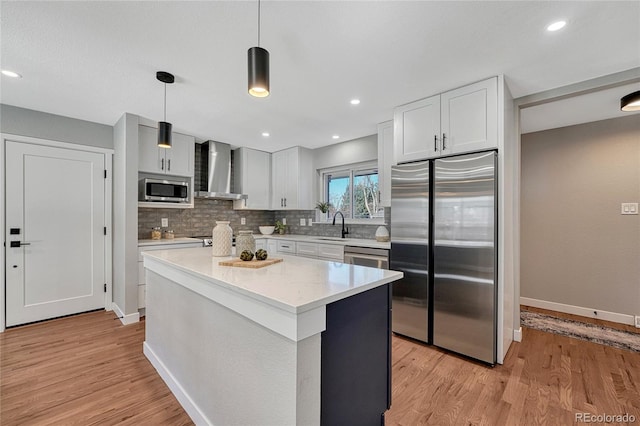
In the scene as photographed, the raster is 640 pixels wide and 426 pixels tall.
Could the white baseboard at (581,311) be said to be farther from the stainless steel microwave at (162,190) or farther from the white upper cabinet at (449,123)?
the stainless steel microwave at (162,190)

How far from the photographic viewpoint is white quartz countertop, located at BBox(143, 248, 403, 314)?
1076 mm

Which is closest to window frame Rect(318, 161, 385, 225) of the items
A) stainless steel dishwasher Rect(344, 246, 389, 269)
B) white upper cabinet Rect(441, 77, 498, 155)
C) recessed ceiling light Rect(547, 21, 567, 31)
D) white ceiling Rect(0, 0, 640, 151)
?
stainless steel dishwasher Rect(344, 246, 389, 269)

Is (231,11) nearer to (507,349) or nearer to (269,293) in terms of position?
(269,293)

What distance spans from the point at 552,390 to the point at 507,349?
55cm

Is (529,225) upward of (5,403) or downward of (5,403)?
upward

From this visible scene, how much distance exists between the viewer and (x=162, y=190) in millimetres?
3656

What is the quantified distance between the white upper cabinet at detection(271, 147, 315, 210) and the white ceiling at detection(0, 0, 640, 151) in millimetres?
1701

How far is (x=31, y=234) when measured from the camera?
10.1 feet

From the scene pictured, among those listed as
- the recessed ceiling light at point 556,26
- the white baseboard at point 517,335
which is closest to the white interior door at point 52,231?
the recessed ceiling light at point 556,26

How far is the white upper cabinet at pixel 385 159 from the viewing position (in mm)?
3389

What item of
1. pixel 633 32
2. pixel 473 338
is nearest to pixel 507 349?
pixel 473 338

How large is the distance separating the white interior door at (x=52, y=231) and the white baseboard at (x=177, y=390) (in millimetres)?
1756

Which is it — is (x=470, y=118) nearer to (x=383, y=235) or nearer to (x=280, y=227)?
(x=383, y=235)

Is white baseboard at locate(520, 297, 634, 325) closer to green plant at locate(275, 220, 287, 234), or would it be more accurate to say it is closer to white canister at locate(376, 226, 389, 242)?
white canister at locate(376, 226, 389, 242)
